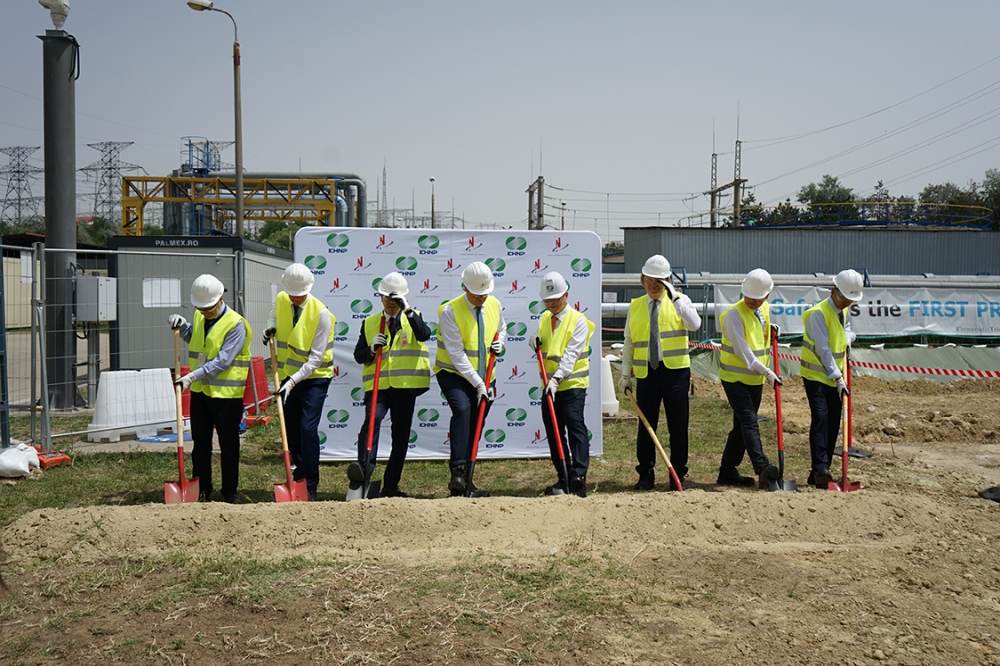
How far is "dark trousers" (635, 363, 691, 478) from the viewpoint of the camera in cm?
780

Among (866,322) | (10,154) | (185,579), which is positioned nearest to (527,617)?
(185,579)

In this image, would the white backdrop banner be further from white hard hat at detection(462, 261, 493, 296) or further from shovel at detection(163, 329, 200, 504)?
shovel at detection(163, 329, 200, 504)

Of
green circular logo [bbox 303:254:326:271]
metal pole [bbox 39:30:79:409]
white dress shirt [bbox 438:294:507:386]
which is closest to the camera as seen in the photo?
white dress shirt [bbox 438:294:507:386]

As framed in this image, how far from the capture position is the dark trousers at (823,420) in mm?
7680

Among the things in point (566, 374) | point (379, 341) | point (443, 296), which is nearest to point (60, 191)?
point (443, 296)

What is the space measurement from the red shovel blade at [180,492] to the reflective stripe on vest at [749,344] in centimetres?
474

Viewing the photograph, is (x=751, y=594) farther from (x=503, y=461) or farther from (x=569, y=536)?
(x=503, y=461)

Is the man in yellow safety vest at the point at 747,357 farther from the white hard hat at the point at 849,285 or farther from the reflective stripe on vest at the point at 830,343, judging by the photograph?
the white hard hat at the point at 849,285

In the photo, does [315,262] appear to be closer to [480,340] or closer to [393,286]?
[393,286]

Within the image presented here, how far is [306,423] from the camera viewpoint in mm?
7246

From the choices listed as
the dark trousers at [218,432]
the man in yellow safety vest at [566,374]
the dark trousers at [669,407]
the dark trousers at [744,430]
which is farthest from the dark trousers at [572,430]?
the dark trousers at [218,432]

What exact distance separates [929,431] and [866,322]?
781 centimetres

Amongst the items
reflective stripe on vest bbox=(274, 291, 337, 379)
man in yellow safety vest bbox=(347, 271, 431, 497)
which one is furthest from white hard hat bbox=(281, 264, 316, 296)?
man in yellow safety vest bbox=(347, 271, 431, 497)

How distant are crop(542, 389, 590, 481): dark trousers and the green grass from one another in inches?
27.6
